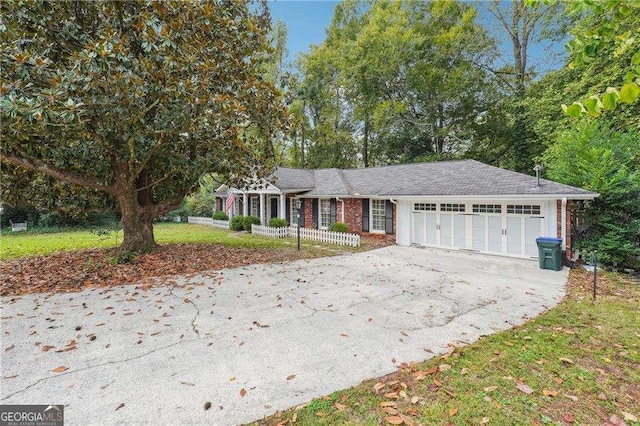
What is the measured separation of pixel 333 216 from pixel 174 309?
12.3 meters

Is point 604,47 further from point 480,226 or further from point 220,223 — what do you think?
point 220,223

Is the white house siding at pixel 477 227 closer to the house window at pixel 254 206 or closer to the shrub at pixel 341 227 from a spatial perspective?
the shrub at pixel 341 227

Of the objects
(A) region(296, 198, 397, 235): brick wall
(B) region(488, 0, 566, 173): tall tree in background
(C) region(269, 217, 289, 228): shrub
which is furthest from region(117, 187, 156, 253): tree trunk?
(B) region(488, 0, 566, 173): tall tree in background

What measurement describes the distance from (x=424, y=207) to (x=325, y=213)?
6.39 metres

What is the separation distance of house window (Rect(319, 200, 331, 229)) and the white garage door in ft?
18.5

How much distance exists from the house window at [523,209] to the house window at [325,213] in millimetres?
9298

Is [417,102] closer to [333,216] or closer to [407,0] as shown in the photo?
[407,0]

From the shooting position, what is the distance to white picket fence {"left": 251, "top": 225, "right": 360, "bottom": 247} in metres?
13.5

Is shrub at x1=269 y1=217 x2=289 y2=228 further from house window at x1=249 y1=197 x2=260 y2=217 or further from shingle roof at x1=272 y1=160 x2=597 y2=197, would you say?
house window at x1=249 y1=197 x2=260 y2=217

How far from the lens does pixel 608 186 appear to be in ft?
29.3

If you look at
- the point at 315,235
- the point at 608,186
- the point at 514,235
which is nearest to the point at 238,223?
the point at 315,235

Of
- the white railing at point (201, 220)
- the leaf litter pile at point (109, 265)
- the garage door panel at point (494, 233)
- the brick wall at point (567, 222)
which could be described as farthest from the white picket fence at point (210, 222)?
the brick wall at point (567, 222)

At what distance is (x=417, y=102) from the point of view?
2444cm

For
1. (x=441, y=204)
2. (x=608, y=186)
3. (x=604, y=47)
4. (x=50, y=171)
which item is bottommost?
(x=441, y=204)
